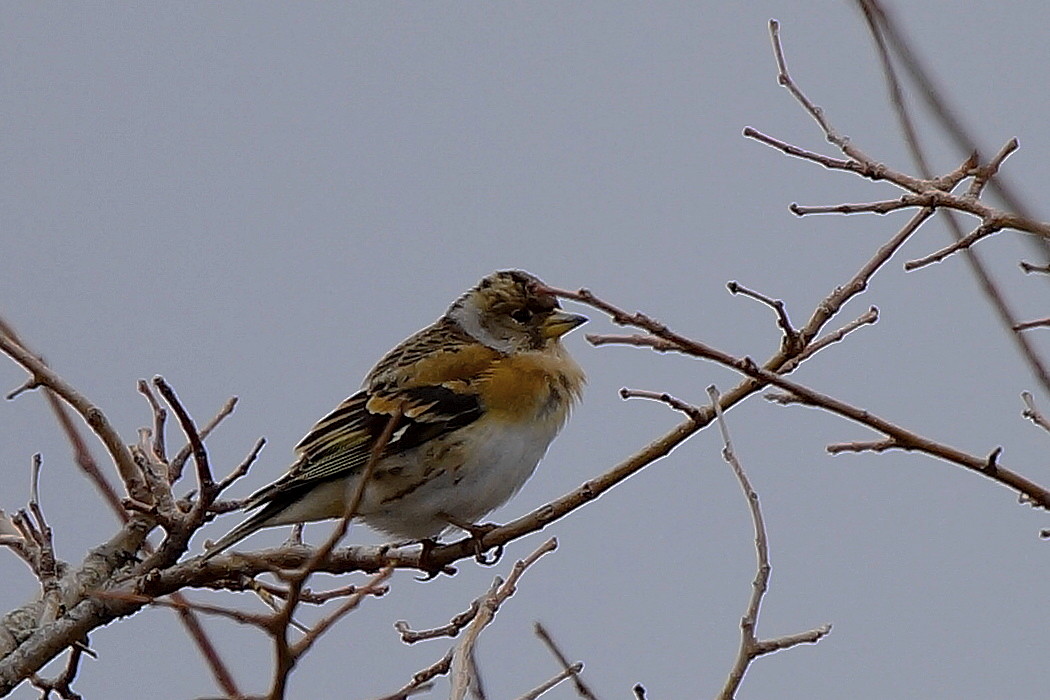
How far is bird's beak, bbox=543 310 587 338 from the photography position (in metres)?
5.13

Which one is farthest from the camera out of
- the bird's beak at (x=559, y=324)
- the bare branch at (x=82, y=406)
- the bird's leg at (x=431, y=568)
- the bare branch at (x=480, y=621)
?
the bird's beak at (x=559, y=324)

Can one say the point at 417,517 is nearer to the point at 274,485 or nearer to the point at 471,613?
the point at 274,485

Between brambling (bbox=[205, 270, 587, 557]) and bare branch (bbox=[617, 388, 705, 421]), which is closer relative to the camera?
bare branch (bbox=[617, 388, 705, 421])

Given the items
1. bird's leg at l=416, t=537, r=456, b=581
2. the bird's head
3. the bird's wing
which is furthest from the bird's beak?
bird's leg at l=416, t=537, r=456, b=581

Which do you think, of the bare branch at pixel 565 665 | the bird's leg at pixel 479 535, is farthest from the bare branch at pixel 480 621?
the bird's leg at pixel 479 535

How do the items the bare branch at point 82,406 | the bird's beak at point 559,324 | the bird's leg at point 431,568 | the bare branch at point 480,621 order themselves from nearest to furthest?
the bare branch at point 480,621
the bare branch at point 82,406
the bird's leg at point 431,568
the bird's beak at point 559,324

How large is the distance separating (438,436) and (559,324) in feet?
2.53

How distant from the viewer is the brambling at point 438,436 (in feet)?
14.4

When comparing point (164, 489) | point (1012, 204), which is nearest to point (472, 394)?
point (164, 489)

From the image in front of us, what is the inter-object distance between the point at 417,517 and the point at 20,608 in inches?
52.6

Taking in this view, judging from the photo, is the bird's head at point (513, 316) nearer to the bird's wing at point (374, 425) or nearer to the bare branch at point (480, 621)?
the bird's wing at point (374, 425)

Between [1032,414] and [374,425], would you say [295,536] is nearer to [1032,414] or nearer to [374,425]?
[374,425]

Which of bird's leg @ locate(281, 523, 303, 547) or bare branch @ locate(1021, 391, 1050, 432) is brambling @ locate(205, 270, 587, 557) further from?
bare branch @ locate(1021, 391, 1050, 432)

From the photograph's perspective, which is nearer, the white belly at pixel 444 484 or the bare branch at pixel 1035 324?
the bare branch at pixel 1035 324
